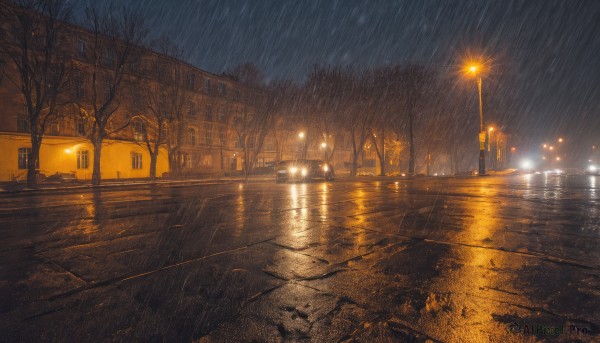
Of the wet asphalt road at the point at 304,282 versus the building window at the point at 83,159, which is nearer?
the wet asphalt road at the point at 304,282

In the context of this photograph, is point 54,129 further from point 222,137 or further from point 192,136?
point 222,137

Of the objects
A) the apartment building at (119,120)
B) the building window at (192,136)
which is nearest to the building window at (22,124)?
the apartment building at (119,120)

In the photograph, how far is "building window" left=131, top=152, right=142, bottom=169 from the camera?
36000mm

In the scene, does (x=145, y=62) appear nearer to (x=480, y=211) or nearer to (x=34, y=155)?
(x=34, y=155)

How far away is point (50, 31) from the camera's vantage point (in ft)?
67.3

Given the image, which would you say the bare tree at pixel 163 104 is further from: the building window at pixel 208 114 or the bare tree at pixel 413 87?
the bare tree at pixel 413 87

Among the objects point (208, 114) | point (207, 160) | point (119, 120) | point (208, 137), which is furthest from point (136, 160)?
point (208, 114)

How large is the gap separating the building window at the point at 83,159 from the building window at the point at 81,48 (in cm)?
970

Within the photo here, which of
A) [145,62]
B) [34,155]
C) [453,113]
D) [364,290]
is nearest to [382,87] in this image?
[453,113]

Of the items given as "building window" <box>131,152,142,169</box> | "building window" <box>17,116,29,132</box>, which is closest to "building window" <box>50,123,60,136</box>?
"building window" <box>17,116,29,132</box>

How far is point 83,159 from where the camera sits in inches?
1264

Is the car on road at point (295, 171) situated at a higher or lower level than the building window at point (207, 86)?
lower

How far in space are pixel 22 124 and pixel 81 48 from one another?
961 centimetres

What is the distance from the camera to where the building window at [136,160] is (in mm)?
36000
